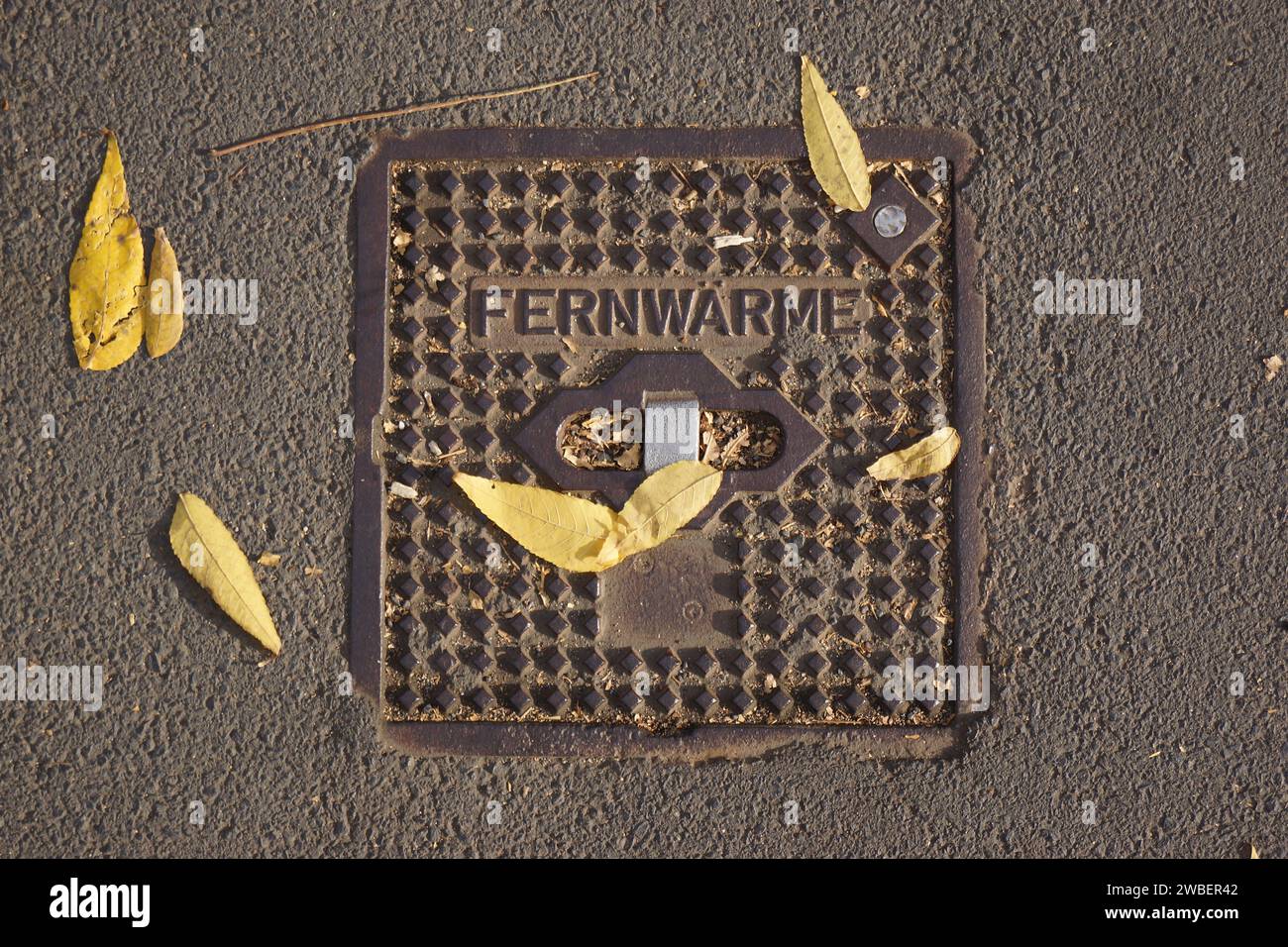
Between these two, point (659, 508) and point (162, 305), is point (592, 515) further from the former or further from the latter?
point (162, 305)

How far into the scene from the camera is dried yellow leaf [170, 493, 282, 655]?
8.43 feet

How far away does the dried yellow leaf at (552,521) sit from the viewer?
2539mm

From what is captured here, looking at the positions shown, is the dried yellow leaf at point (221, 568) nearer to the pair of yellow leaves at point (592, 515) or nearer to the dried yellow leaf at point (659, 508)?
the pair of yellow leaves at point (592, 515)

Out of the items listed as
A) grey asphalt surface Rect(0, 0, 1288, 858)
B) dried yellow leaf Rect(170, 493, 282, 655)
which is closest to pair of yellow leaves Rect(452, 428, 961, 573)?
grey asphalt surface Rect(0, 0, 1288, 858)

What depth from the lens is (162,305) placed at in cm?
260

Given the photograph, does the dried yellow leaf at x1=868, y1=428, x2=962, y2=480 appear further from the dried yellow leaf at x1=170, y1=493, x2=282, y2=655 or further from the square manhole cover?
the dried yellow leaf at x1=170, y1=493, x2=282, y2=655

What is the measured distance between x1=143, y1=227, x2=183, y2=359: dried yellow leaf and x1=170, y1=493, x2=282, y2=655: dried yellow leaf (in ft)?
1.41

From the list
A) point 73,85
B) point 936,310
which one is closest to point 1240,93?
point 936,310

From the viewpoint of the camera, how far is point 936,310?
8.64 feet

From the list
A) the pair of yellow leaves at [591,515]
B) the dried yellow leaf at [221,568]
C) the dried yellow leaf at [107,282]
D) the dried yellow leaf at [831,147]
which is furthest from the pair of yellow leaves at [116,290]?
the dried yellow leaf at [831,147]

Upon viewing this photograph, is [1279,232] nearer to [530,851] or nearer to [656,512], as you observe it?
[656,512]

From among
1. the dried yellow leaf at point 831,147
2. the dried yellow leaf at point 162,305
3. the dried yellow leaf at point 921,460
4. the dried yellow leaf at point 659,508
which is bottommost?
the dried yellow leaf at point 659,508

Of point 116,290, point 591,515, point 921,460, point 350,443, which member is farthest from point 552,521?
point 116,290

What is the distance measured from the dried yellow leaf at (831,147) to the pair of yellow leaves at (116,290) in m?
1.73
